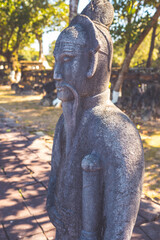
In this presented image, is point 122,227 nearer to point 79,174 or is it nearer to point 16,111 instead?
point 79,174

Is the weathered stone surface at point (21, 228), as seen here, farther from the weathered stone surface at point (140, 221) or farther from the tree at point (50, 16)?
the tree at point (50, 16)

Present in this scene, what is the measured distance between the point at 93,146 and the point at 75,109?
0.32m

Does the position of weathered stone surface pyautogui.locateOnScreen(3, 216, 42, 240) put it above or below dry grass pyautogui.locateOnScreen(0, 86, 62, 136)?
below

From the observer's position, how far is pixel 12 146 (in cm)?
569

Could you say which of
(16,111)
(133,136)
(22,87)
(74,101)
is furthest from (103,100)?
(22,87)

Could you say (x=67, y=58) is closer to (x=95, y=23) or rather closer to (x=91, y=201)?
(x=95, y=23)

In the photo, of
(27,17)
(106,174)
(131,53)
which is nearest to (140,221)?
(106,174)

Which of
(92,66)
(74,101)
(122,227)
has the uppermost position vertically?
(92,66)

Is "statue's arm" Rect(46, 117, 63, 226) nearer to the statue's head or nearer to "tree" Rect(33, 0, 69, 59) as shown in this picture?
the statue's head

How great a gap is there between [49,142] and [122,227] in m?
5.01

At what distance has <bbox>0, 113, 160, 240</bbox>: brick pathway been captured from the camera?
9.05ft

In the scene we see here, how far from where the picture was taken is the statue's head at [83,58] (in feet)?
4.81

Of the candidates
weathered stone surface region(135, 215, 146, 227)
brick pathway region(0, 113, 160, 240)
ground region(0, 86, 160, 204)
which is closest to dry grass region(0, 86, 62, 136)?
ground region(0, 86, 160, 204)

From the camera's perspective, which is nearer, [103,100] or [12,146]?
[103,100]
